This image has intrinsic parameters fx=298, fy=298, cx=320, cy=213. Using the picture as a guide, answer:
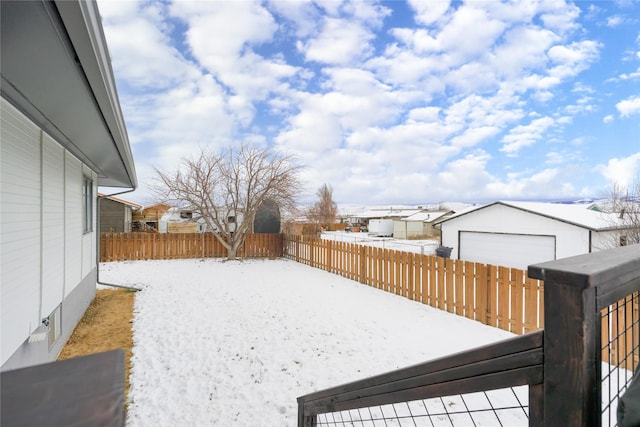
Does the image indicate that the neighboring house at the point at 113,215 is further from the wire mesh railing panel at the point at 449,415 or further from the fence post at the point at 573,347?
the fence post at the point at 573,347

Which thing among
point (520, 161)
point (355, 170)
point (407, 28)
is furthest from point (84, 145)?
point (355, 170)

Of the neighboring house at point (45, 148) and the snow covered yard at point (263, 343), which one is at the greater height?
the neighboring house at point (45, 148)

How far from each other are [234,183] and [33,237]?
10.5 meters

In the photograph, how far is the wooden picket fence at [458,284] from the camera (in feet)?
16.7

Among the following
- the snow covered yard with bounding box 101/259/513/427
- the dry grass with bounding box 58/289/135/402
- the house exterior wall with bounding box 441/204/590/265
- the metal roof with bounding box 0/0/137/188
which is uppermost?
the metal roof with bounding box 0/0/137/188

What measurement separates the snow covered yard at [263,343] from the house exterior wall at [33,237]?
1250mm

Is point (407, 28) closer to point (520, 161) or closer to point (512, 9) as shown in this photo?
point (512, 9)

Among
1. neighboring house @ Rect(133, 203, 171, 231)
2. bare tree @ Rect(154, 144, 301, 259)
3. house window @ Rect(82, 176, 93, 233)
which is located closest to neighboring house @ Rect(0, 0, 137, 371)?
house window @ Rect(82, 176, 93, 233)

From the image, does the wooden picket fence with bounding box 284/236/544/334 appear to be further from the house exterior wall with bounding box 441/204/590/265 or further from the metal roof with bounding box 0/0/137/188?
the house exterior wall with bounding box 441/204/590/265

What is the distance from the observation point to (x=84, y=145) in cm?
424

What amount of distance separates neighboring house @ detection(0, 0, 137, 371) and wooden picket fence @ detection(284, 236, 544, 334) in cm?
551

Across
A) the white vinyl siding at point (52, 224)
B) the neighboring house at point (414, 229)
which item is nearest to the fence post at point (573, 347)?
the white vinyl siding at point (52, 224)

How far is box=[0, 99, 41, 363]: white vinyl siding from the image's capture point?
2.50 m

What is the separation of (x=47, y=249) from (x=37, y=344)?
1103mm
